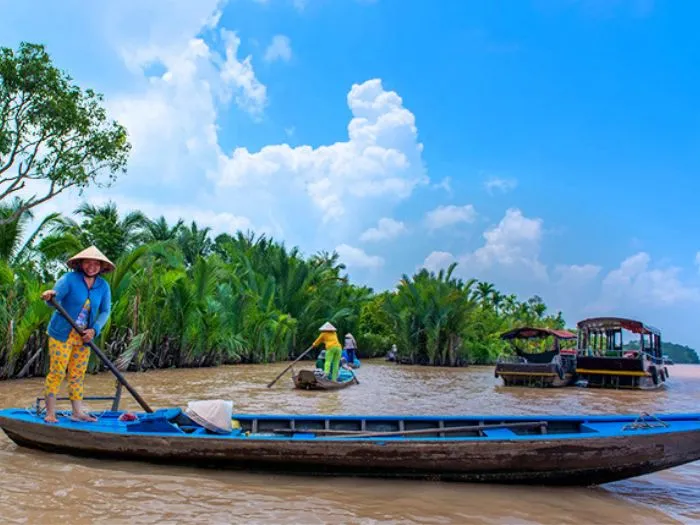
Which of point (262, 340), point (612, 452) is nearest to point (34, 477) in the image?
point (612, 452)

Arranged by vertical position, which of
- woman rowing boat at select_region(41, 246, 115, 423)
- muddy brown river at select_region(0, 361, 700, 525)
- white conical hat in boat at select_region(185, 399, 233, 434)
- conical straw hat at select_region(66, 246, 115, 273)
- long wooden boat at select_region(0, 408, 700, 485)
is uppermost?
conical straw hat at select_region(66, 246, 115, 273)

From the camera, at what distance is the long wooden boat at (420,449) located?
5.04 metres

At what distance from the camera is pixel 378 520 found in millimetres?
4391

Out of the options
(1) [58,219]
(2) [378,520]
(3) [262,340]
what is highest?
(1) [58,219]

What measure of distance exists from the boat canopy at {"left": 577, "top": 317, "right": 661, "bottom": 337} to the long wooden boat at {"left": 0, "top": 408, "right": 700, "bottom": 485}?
1391cm

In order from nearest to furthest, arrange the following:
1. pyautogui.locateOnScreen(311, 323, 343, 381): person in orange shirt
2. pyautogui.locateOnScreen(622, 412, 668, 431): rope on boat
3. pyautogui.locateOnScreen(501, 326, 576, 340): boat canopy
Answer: pyautogui.locateOnScreen(622, 412, 668, 431): rope on boat < pyautogui.locateOnScreen(311, 323, 343, 381): person in orange shirt < pyautogui.locateOnScreen(501, 326, 576, 340): boat canopy

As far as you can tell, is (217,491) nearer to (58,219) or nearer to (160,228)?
(58,219)

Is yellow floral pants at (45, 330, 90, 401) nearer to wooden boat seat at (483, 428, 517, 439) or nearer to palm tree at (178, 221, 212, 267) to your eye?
wooden boat seat at (483, 428, 517, 439)

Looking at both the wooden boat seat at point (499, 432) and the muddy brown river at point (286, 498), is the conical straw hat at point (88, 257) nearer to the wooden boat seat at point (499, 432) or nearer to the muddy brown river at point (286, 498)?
the muddy brown river at point (286, 498)

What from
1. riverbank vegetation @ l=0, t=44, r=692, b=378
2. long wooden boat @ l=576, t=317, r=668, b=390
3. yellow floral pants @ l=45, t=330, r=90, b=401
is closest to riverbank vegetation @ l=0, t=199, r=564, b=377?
riverbank vegetation @ l=0, t=44, r=692, b=378

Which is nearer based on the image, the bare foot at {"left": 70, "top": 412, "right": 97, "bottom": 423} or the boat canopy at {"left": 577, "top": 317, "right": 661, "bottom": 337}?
the bare foot at {"left": 70, "top": 412, "right": 97, "bottom": 423}

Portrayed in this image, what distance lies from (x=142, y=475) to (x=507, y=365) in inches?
583

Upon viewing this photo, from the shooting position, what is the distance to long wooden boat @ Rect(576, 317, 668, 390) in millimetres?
17438

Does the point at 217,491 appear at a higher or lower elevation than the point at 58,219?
lower
